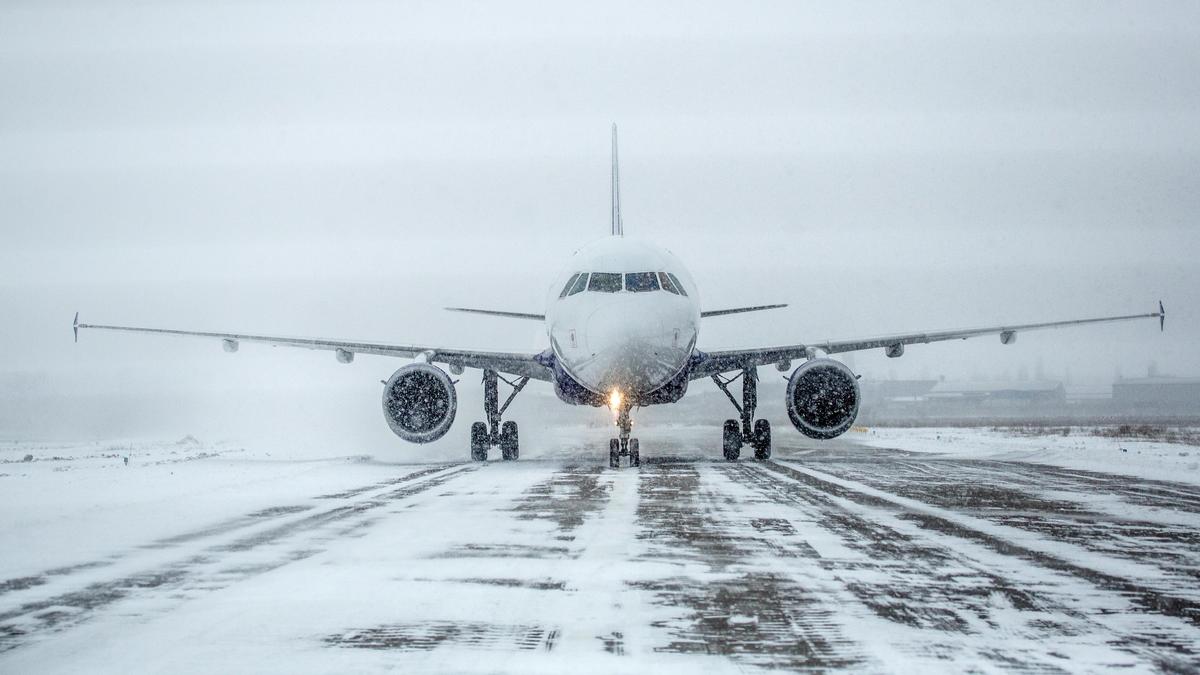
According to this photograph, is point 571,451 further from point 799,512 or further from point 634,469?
point 799,512

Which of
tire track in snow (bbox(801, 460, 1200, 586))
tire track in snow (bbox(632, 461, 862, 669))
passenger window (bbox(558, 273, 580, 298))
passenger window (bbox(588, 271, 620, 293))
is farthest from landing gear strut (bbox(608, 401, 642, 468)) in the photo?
tire track in snow (bbox(632, 461, 862, 669))

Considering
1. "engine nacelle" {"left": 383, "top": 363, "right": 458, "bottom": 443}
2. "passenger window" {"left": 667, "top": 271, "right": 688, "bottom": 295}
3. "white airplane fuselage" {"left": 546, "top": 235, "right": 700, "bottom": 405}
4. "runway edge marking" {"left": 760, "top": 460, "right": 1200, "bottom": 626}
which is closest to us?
"runway edge marking" {"left": 760, "top": 460, "right": 1200, "bottom": 626}

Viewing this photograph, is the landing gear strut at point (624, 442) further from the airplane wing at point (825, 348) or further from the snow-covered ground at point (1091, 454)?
the snow-covered ground at point (1091, 454)

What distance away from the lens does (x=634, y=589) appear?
6.11 m

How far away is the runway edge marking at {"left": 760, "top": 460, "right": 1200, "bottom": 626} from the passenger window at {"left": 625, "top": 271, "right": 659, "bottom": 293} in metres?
5.67

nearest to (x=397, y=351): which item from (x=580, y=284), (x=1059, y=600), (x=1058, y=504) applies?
(x=580, y=284)

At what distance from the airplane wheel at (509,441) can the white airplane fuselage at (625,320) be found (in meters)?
3.48

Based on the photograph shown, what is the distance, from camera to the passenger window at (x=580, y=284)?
17969 millimetres

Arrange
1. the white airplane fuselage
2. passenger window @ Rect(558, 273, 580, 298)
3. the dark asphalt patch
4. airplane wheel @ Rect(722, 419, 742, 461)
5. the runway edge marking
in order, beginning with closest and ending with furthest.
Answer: the dark asphalt patch → the runway edge marking → the white airplane fuselage → passenger window @ Rect(558, 273, 580, 298) → airplane wheel @ Rect(722, 419, 742, 461)

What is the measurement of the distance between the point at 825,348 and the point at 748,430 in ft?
8.85

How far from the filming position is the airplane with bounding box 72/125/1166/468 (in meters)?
17.1

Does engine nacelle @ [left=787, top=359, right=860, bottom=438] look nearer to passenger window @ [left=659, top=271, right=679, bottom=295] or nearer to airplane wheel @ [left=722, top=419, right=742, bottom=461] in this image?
airplane wheel @ [left=722, top=419, right=742, bottom=461]

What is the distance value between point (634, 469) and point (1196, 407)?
4587 inches

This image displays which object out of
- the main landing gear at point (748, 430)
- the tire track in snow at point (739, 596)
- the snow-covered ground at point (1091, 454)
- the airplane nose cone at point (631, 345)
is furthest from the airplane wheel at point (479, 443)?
the tire track in snow at point (739, 596)
